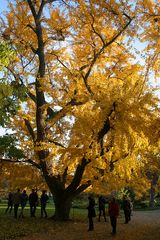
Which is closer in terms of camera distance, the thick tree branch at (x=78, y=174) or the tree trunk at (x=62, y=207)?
the thick tree branch at (x=78, y=174)

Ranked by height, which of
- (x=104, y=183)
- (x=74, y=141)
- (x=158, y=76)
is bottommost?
(x=104, y=183)

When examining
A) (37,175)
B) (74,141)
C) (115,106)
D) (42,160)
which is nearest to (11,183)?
(37,175)

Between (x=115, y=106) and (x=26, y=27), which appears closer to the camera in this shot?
(x=115, y=106)

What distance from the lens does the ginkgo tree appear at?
1313cm

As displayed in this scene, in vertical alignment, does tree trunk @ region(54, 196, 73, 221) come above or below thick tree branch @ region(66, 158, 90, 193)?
below

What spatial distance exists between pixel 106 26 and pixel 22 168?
9156 millimetres

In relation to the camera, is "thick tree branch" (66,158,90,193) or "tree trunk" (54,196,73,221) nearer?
"thick tree branch" (66,158,90,193)

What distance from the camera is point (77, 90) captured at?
15.6 m

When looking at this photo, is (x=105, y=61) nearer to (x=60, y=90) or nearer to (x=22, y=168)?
(x=60, y=90)

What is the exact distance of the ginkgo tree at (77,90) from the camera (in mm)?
13133

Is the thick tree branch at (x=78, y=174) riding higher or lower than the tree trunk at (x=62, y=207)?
higher

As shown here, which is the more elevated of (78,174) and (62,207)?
(78,174)

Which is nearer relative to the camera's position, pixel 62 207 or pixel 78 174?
pixel 78 174

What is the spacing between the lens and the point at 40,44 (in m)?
17.9
